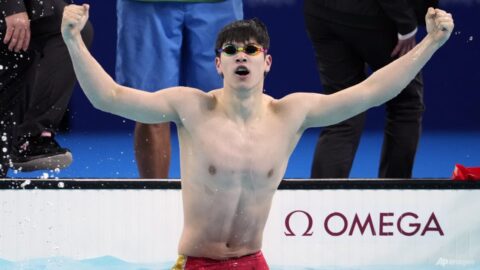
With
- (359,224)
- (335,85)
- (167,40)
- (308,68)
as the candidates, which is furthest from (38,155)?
(308,68)

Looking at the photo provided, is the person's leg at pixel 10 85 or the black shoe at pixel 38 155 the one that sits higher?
the person's leg at pixel 10 85

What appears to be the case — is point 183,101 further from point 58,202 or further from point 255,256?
point 58,202

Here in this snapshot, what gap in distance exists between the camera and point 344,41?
4680mm

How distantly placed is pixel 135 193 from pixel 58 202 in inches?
12.5

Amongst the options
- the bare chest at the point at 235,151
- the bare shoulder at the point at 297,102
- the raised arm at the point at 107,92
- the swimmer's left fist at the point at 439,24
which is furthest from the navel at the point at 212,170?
the swimmer's left fist at the point at 439,24

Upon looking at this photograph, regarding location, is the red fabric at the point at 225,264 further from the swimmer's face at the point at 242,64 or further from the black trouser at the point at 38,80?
the black trouser at the point at 38,80

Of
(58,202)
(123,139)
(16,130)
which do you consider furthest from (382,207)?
(123,139)

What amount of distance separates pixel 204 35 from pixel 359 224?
1.09 meters

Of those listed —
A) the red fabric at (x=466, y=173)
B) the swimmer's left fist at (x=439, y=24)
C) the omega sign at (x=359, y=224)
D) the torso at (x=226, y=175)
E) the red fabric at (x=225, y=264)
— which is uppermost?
the swimmer's left fist at (x=439, y=24)

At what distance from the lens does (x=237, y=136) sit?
3.44m

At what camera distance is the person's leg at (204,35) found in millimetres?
4719

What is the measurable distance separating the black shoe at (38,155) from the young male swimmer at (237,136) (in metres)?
1.45

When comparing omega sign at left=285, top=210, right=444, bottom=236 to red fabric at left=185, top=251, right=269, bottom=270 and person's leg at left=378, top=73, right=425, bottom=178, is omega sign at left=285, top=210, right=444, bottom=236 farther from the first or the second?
red fabric at left=185, top=251, right=269, bottom=270

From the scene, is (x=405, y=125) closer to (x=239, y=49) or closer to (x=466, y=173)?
(x=466, y=173)
